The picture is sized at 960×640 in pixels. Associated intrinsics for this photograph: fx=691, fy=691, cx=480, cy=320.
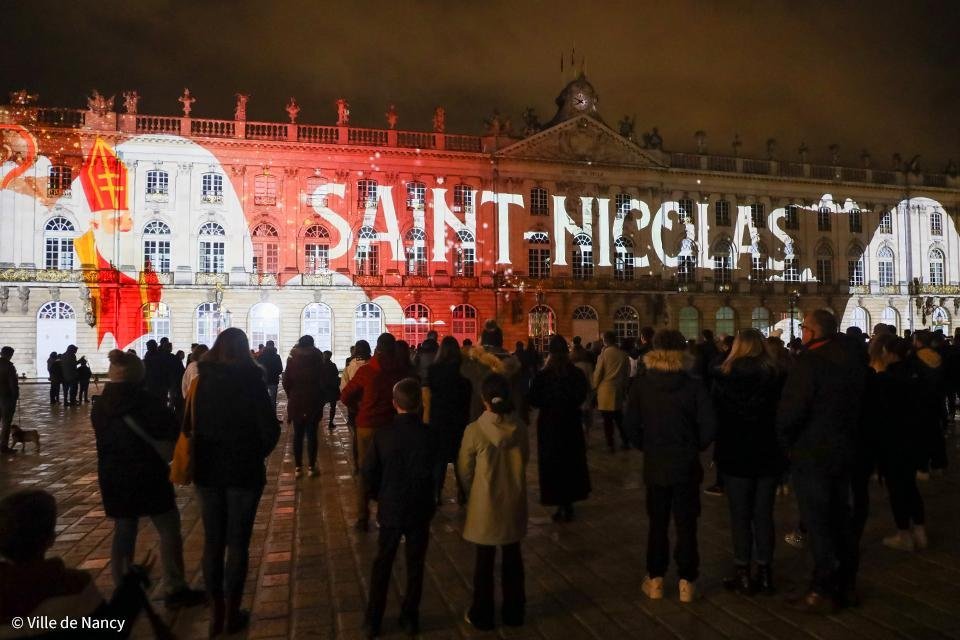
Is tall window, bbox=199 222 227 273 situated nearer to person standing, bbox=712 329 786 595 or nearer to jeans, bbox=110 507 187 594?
jeans, bbox=110 507 187 594

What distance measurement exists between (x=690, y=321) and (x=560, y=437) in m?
39.7

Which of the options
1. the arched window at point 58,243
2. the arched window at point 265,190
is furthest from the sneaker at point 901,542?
the arched window at point 58,243

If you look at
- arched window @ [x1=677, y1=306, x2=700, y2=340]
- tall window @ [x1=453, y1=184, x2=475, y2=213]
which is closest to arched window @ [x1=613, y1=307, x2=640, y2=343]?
arched window @ [x1=677, y1=306, x2=700, y2=340]

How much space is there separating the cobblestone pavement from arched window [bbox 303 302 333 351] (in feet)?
95.4

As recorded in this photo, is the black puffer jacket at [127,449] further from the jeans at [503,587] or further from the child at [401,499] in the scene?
the jeans at [503,587]

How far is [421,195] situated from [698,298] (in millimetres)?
19001

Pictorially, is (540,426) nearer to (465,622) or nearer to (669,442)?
(669,442)

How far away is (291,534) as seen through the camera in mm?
7492

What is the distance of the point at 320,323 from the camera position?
1537 inches

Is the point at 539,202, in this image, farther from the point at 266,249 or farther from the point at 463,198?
the point at 266,249

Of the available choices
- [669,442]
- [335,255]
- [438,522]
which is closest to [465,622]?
[669,442]

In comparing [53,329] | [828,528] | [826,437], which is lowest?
[828,528]

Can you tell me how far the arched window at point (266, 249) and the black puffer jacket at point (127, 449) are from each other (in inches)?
1371

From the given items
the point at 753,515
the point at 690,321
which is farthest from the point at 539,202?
the point at 753,515
